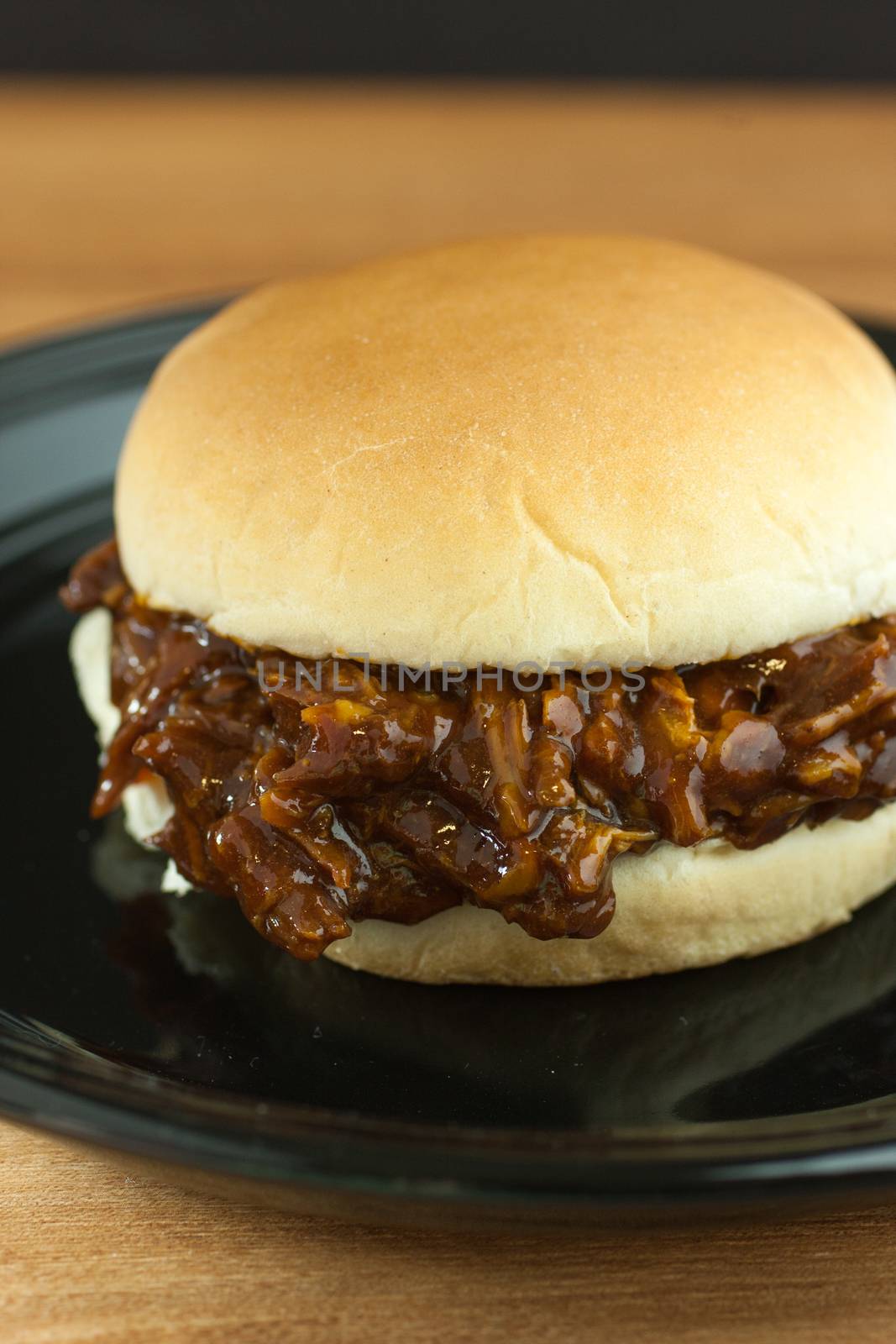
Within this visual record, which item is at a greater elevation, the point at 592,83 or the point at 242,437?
the point at 242,437

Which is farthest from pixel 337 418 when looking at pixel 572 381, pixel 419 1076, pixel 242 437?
pixel 419 1076

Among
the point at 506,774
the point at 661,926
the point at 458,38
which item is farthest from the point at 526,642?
the point at 458,38

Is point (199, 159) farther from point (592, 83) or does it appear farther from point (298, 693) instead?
point (298, 693)

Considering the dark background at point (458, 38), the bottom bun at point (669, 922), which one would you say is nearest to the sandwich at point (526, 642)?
the bottom bun at point (669, 922)

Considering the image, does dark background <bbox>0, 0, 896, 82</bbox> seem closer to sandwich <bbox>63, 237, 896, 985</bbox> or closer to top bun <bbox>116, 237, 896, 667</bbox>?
top bun <bbox>116, 237, 896, 667</bbox>

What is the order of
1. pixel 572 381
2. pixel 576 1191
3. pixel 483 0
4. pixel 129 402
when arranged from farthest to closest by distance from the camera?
1. pixel 483 0
2. pixel 129 402
3. pixel 572 381
4. pixel 576 1191

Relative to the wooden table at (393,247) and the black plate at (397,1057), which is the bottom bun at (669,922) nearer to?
the black plate at (397,1057)

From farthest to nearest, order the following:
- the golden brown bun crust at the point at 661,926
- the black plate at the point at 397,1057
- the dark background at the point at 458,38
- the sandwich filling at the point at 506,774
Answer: the dark background at the point at 458,38 → the golden brown bun crust at the point at 661,926 → the sandwich filling at the point at 506,774 → the black plate at the point at 397,1057
